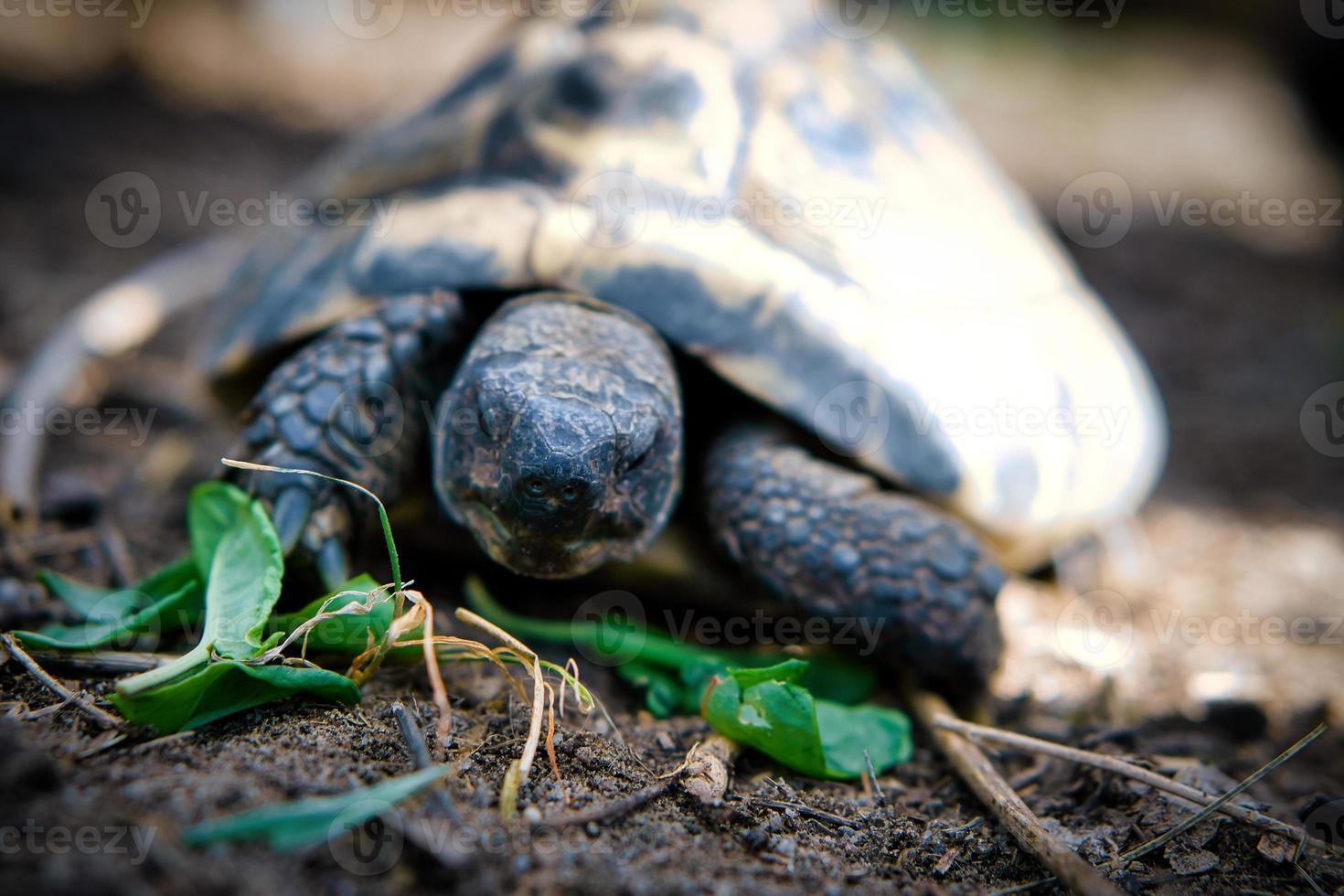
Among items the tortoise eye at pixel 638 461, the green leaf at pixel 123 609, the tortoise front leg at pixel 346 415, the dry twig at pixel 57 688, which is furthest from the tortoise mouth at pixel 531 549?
the dry twig at pixel 57 688

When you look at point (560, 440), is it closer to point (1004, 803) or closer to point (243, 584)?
point (243, 584)

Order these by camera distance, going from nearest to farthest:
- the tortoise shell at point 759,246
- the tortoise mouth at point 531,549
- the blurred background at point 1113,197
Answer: the tortoise mouth at point 531,549 < the tortoise shell at point 759,246 < the blurred background at point 1113,197

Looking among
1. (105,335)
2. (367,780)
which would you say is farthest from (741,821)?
(105,335)

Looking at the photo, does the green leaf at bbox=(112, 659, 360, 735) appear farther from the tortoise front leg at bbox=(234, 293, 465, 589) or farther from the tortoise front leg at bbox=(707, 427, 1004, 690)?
the tortoise front leg at bbox=(707, 427, 1004, 690)

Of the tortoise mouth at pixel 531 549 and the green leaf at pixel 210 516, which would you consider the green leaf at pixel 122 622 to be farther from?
the tortoise mouth at pixel 531 549

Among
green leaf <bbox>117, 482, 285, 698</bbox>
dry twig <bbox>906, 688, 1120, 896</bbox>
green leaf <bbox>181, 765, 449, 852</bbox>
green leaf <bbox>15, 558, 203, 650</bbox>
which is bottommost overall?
dry twig <bbox>906, 688, 1120, 896</bbox>

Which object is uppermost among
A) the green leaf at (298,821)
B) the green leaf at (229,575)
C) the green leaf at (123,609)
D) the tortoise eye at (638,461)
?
the tortoise eye at (638,461)

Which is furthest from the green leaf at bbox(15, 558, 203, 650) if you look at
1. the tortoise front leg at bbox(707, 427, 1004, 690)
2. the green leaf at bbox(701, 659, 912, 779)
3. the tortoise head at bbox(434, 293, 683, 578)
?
the tortoise front leg at bbox(707, 427, 1004, 690)
